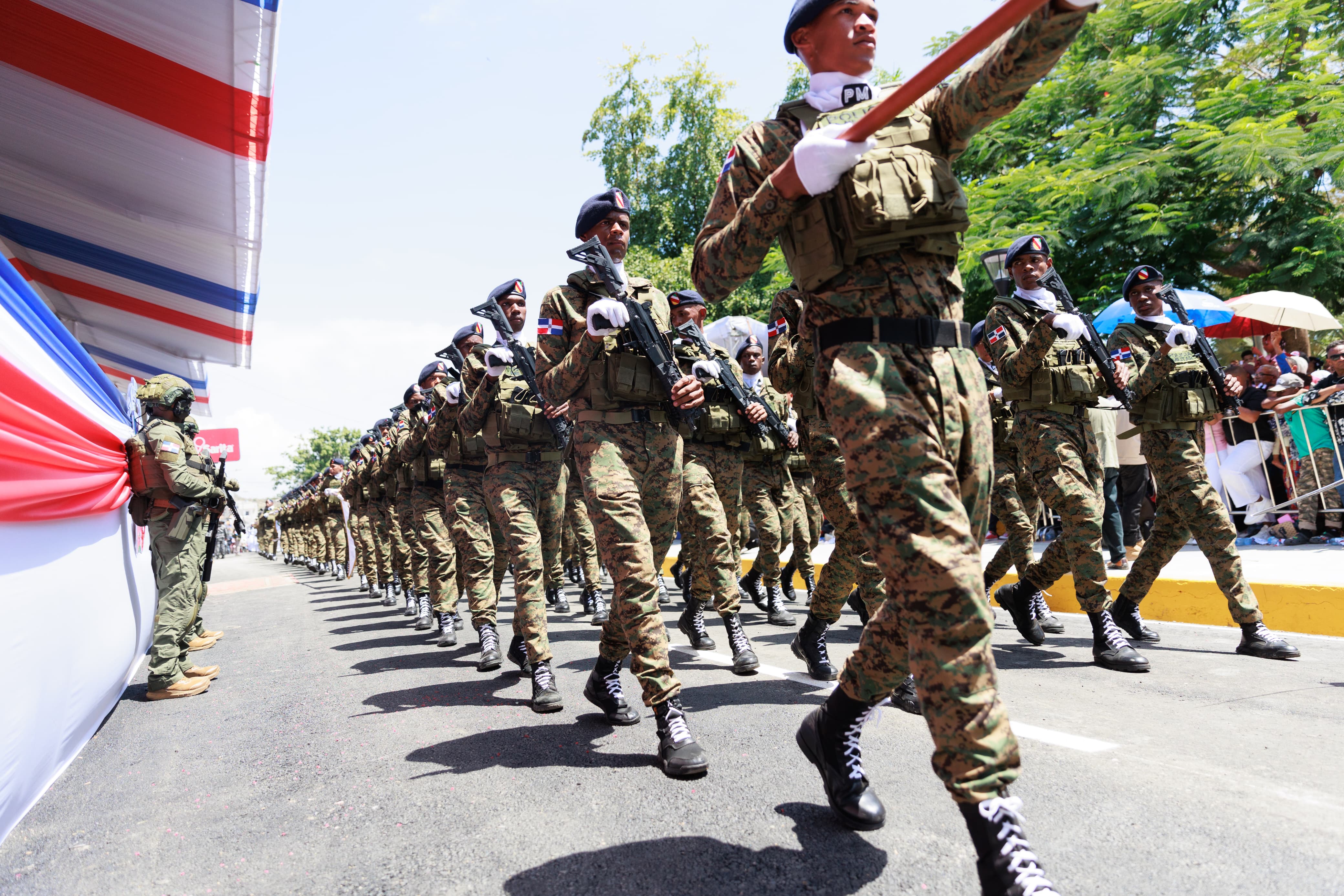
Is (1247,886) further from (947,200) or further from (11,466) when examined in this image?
(11,466)

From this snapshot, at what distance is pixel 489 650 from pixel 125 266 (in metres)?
A: 7.28

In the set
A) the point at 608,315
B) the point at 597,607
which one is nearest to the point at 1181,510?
the point at 608,315

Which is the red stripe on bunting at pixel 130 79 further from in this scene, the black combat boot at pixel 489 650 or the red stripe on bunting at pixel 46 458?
the black combat boot at pixel 489 650

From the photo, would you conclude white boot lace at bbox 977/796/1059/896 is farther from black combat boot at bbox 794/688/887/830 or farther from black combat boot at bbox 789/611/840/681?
black combat boot at bbox 789/611/840/681

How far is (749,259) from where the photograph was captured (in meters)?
2.42

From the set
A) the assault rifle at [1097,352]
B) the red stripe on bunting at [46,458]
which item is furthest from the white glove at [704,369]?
the red stripe on bunting at [46,458]

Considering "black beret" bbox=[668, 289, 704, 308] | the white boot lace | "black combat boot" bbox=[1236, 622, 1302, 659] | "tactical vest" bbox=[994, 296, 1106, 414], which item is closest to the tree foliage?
"black beret" bbox=[668, 289, 704, 308]

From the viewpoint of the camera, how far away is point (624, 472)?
3.67 m

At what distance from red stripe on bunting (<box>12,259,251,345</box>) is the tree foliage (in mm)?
10301

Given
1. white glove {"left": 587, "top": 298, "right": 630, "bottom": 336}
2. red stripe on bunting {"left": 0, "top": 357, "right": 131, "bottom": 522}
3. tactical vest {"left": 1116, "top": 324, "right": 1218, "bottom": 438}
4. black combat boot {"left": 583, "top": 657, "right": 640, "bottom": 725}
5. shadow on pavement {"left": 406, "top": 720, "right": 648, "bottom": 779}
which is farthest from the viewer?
tactical vest {"left": 1116, "top": 324, "right": 1218, "bottom": 438}

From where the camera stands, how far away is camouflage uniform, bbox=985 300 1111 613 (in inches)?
187

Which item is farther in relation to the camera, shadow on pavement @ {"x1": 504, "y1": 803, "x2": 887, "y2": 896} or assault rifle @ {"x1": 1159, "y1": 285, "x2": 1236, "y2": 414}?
assault rifle @ {"x1": 1159, "y1": 285, "x2": 1236, "y2": 414}

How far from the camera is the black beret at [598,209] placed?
4.04 meters

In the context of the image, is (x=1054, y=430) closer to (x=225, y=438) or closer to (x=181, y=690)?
(x=181, y=690)
